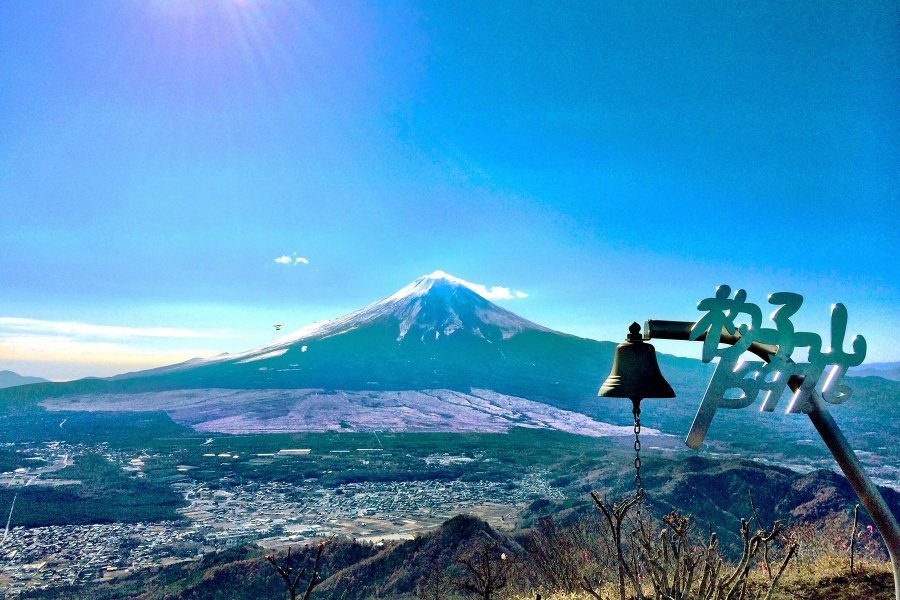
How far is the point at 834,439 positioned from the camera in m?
4.12

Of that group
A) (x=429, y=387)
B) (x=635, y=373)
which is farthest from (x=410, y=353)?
(x=635, y=373)

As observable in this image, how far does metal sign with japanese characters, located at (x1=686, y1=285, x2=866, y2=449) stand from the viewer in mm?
3850

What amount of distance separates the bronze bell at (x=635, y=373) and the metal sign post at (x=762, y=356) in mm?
145

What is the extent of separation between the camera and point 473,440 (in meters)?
88.1

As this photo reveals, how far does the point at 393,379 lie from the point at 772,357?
395 feet

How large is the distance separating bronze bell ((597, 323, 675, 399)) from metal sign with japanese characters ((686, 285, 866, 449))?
32 centimetres

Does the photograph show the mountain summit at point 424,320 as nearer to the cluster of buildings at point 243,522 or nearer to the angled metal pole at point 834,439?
the cluster of buildings at point 243,522

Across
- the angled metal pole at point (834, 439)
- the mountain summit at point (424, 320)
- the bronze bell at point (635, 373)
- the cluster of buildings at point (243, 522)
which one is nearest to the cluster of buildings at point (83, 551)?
the cluster of buildings at point (243, 522)

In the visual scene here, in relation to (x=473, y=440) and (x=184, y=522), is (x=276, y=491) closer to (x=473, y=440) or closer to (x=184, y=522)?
(x=184, y=522)

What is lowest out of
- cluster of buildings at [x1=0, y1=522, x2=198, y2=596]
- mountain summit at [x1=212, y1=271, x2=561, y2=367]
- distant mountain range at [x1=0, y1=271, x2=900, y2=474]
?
cluster of buildings at [x1=0, y1=522, x2=198, y2=596]

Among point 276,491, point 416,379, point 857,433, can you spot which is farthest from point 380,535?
point 857,433

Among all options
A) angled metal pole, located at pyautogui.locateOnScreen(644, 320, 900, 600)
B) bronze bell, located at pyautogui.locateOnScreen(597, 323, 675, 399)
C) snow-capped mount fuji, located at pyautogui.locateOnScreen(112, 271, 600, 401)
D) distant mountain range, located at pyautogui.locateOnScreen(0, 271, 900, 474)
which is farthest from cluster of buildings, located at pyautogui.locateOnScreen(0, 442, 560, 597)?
snow-capped mount fuji, located at pyautogui.locateOnScreen(112, 271, 600, 401)

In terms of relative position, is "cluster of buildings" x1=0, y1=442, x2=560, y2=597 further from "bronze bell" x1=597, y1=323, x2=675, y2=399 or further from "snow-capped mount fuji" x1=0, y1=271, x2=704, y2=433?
"bronze bell" x1=597, y1=323, x2=675, y2=399

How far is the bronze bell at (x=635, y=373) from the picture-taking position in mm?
3986
